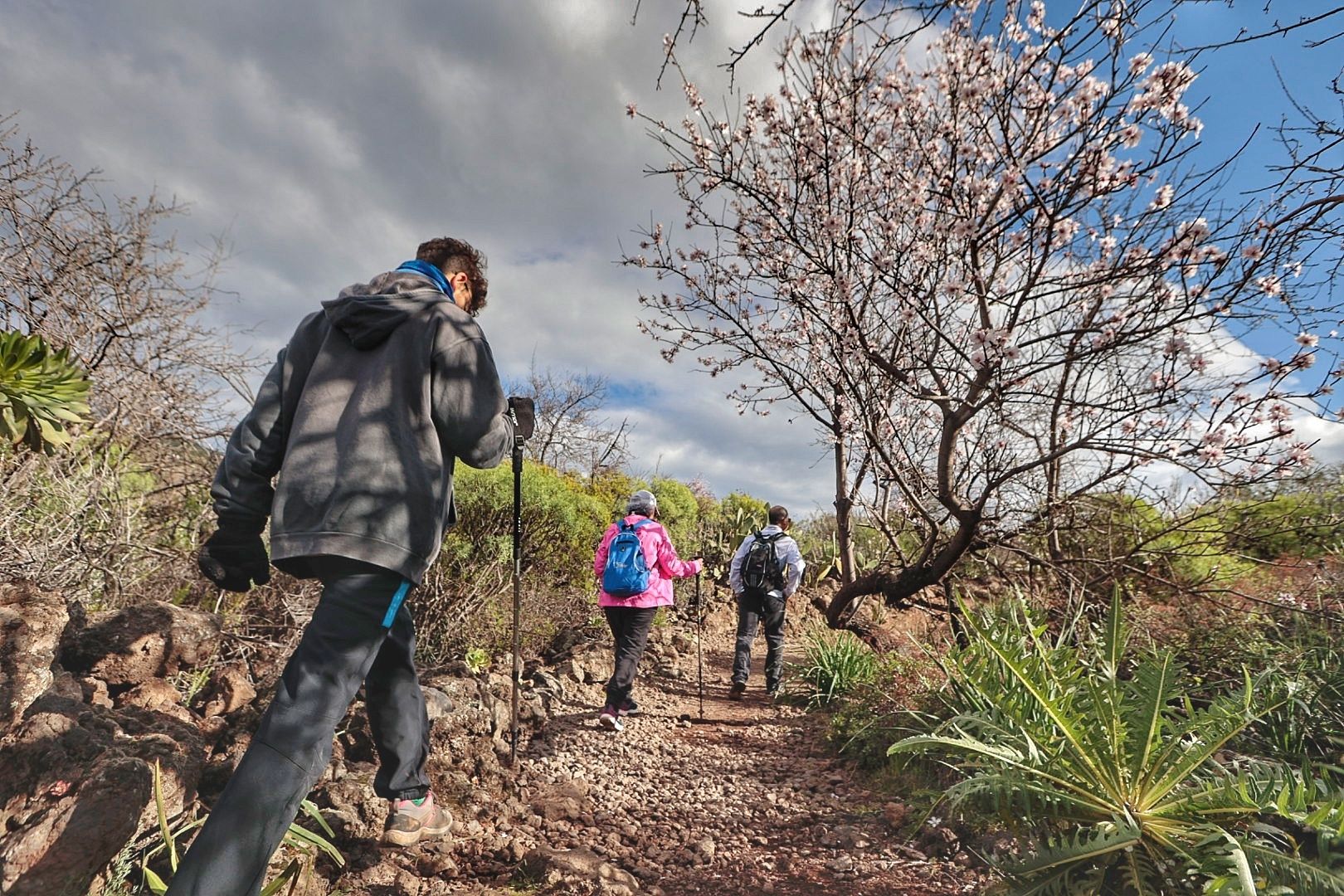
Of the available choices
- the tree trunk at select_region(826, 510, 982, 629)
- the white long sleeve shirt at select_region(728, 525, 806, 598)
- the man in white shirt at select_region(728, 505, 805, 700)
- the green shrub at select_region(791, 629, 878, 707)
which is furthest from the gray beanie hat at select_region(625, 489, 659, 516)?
the tree trunk at select_region(826, 510, 982, 629)

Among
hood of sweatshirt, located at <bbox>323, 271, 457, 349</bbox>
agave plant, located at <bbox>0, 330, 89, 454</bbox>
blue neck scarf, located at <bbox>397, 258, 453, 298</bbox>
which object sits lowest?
agave plant, located at <bbox>0, 330, 89, 454</bbox>

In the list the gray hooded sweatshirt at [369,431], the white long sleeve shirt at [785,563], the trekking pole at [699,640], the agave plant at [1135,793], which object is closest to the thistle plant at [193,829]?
the gray hooded sweatshirt at [369,431]

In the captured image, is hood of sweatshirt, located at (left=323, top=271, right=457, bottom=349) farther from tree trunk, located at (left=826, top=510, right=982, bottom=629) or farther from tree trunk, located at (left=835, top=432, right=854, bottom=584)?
tree trunk, located at (left=835, top=432, right=854, bottom=584)

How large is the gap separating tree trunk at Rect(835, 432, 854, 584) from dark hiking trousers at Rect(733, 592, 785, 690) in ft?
2.77

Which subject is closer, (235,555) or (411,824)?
(235,555)

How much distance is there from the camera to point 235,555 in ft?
7.59

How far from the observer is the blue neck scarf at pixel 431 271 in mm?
2566

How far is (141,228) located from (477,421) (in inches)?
200

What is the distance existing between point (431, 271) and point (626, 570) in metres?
3.12

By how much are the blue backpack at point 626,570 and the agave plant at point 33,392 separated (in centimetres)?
336

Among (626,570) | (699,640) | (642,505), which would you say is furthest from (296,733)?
(699,640)

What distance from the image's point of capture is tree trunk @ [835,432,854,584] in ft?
21.6

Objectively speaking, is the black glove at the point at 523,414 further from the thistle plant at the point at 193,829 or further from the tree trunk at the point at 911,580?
the tree trunk at the point at 911,580

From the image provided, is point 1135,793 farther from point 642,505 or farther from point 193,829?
point 642,505
